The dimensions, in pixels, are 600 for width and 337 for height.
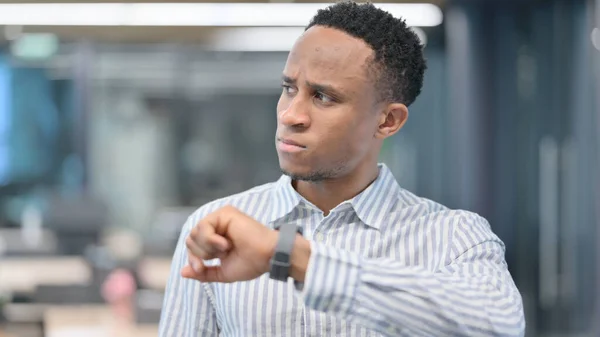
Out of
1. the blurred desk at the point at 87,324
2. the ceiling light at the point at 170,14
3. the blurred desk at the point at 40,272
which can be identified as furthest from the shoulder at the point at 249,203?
the ceiling light at the point at 170,14

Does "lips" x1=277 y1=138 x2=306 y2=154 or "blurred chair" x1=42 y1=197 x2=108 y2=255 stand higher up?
"lips" x1=277 y1=138 x2=306 y2=154

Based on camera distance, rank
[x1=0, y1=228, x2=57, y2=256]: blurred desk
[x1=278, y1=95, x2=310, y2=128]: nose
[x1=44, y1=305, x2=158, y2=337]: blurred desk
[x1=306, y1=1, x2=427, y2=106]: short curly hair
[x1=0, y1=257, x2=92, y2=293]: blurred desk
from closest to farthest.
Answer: [x1=278, y1=95, x2=310, y2=128]: nose < [x1=306, y1=1, x2=427, y2=106]: short curly hair < [x1=44, y1=305, x2=158, y2=337]: blurred desk < [x1=0, y1=257, x2=92, y2=293]: blurred desk < [x1=0, y1=228, x2=57, y2=256]: blurred desk

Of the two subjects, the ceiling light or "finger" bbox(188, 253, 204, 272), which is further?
the ceiling light

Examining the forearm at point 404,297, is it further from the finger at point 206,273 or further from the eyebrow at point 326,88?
the eyebrow at point 326,88

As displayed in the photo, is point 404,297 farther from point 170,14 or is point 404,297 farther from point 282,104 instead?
point 170,14

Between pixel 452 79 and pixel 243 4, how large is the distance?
2002 millimetres

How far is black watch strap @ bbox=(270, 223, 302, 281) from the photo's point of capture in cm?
107

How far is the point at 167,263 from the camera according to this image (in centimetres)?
634

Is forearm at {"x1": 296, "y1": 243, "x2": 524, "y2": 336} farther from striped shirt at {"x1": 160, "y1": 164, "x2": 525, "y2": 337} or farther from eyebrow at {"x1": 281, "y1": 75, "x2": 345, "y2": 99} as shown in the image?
eyebrow at {"x1": 281, "y1": 75, "x2": 345, "y2": 99}

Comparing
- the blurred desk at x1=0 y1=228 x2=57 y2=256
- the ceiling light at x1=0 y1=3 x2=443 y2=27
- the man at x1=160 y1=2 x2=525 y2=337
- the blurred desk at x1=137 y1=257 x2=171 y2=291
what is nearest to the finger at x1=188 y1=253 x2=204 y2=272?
the man at x1=160 y1=2 x2=525 y2=337

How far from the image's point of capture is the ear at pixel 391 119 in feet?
4.73

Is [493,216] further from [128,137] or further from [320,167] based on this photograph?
[320,167]

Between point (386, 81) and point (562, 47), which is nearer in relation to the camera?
point (386, 81)

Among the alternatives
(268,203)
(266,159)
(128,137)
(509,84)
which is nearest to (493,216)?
(509,84)
